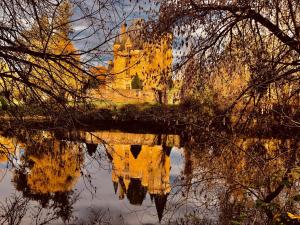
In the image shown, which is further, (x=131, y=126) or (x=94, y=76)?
(x=131, y=126)

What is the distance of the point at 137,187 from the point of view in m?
17.8

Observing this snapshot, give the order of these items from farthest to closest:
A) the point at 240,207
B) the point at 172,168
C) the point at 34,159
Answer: the point at 172,168
the point at 34,159
the point at 240,207

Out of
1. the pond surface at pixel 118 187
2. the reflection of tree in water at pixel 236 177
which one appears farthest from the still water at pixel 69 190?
the reflection of tree in water at pixel 236 177

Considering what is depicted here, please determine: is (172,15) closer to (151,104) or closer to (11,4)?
(11,4)

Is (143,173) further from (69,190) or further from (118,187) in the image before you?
(69,190)

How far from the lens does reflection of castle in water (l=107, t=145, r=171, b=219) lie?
43.1ft

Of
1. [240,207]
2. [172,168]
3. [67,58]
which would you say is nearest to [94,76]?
[67,58]

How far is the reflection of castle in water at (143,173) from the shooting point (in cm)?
1314

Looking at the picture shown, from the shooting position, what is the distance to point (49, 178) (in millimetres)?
14000

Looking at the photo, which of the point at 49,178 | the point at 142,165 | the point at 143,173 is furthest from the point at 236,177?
the point at 143,173

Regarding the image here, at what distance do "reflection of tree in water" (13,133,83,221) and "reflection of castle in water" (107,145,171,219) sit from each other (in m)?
1.61

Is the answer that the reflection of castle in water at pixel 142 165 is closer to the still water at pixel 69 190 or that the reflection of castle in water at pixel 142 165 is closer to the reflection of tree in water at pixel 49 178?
the still water at pixel 69 190

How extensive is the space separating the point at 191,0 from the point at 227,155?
2.82 m

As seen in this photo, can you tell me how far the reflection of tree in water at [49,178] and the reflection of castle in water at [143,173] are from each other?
1.61 m
